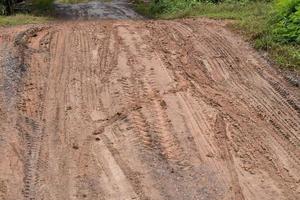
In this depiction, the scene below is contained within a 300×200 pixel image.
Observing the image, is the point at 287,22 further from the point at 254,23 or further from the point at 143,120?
the point at 143,120

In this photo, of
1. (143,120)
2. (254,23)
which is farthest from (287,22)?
(143,120)

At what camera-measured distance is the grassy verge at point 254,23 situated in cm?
1066

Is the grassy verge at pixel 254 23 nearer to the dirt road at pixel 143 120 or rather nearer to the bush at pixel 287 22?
the bush at pixel 287 22

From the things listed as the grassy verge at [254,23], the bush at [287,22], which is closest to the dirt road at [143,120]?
the grassy verge at [254,23]

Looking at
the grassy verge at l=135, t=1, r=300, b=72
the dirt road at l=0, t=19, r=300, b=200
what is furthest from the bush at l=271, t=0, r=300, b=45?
the dirt road at l=0, t=19, r=300, b=200

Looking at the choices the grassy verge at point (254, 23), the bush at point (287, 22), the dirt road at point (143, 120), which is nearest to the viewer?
the dirt road at point (143, 120)

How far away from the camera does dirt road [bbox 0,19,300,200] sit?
22.6 ft

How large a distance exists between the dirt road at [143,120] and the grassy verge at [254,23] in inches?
13.9

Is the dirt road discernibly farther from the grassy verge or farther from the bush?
the bush

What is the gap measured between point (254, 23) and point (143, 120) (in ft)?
18.4

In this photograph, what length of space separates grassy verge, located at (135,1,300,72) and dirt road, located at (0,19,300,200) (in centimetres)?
35

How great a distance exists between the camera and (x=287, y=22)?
460 inches

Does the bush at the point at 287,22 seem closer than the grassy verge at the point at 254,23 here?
No

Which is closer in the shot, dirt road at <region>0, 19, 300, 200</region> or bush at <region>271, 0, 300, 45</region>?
dirt road at <region>0, 19, 300, 200</region>
